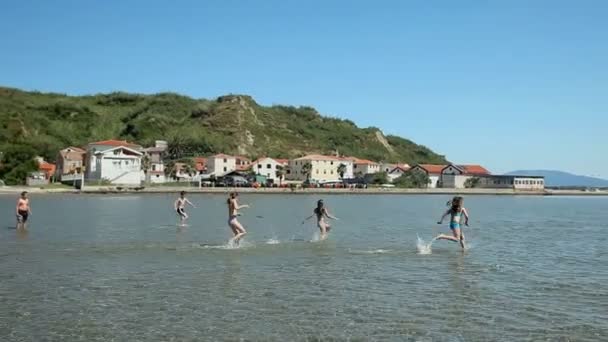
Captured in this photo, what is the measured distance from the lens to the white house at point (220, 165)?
131475mm

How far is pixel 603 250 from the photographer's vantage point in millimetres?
22812

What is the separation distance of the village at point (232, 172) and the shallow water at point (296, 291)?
8294 centimetres

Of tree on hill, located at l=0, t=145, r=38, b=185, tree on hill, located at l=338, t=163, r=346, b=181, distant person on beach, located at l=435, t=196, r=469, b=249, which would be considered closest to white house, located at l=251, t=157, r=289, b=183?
tree on hill, located at l=338, t=163, r=346, b=181

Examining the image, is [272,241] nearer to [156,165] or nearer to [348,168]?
[156,165]

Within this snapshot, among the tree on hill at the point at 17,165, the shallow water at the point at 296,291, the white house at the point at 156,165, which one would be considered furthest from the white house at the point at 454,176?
the shallow water at the point at 296,291

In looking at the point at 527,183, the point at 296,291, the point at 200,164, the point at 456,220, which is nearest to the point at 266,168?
the point at 200,164

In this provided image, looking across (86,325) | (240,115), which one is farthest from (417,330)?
(240,115)

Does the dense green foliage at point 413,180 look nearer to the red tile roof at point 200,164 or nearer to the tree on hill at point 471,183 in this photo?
the tree on hill at point 471,183

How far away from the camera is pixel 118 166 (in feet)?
348

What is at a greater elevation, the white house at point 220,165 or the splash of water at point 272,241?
the white house at point 220,165

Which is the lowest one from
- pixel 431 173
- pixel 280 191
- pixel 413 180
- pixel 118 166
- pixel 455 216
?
pixel 455 216

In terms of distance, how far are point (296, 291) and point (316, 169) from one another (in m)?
125

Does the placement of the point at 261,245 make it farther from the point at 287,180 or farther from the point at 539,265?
the point at 287,180

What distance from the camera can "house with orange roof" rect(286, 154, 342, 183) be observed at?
445 ft
